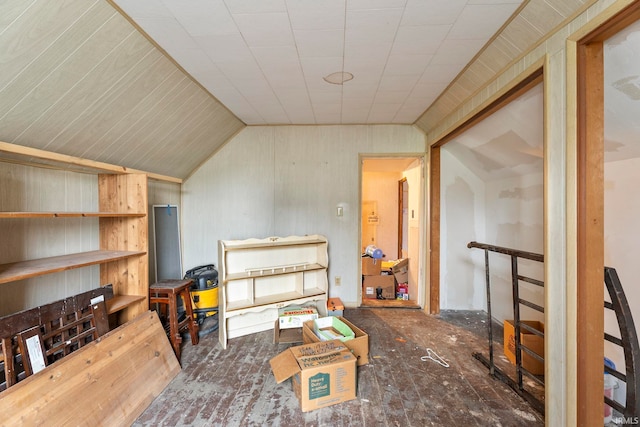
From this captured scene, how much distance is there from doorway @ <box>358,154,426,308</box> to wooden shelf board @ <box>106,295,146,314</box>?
2.47 metres

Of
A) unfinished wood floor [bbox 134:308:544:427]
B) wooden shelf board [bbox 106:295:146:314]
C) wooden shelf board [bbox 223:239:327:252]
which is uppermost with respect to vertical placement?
wooden shelf board [bbox 223:239:327:252]

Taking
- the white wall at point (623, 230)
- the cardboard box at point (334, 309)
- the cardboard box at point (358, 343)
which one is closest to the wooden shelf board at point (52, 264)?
the cardboard box at point (358, 343)

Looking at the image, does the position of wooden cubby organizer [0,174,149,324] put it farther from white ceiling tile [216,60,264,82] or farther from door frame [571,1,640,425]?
door frame [571,1,640,425]

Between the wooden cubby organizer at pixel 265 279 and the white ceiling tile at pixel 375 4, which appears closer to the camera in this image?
the white ceiling tile at pixel 375 4

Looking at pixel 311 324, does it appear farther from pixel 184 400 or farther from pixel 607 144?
pixel 607 144

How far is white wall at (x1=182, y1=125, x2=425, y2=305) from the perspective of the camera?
342cm

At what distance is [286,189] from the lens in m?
3.45

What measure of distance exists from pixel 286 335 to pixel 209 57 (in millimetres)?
2511

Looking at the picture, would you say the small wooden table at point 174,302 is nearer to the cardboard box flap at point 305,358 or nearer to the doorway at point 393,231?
the cardboard box flap at point 305,358

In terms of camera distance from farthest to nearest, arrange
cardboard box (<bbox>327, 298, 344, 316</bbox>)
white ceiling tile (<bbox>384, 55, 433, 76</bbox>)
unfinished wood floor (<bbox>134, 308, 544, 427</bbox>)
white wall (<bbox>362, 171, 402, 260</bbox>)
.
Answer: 1. white wall (<bbox>362, 171, 402, 260</bbox>)
2. cardboard box (<bbox>327, 298, 344, 316</bbox>)
3. white ceiling tile (<bbox>384, 55, 433, 76</bbox>)
4. unfinished wood floor (<bbox>134, 308, 544, 427</bbox>)

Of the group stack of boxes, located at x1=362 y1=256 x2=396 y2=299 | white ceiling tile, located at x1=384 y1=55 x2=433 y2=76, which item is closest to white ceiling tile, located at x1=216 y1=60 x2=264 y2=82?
white ceiling tile, located at x1=384 y1=55 x2=433 y2=76

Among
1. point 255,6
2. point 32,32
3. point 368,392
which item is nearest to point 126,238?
point 32,32

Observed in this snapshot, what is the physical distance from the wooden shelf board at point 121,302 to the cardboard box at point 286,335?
1205mm

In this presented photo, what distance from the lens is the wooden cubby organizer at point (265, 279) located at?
2.58m
